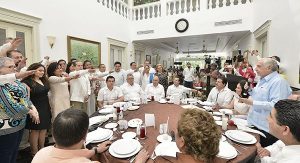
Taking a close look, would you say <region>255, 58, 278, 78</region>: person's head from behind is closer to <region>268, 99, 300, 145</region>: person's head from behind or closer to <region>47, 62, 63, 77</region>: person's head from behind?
<region>268, 99, 300, 145</region>: person's head from behind

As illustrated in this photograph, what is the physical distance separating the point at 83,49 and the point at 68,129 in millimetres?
4170

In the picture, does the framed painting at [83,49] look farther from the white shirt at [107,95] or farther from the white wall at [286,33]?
the white wall at [286,33]

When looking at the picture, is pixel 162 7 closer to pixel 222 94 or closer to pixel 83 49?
pixel 83 49

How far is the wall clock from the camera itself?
6109 millimetres

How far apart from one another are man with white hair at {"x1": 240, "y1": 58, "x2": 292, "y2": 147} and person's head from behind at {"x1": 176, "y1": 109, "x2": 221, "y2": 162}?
119 cm

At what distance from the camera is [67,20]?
13.9ft

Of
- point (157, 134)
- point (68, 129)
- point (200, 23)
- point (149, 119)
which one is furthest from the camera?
point (200, 23)

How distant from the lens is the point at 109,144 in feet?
4.97

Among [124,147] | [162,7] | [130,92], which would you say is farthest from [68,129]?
[162,7]

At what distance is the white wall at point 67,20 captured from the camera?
3494mm

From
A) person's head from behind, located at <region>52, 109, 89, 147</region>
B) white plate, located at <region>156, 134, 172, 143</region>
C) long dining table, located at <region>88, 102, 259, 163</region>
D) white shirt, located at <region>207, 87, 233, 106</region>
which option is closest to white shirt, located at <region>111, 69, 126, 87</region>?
long dining table, located at <region>88, 102, 259, 163</region>

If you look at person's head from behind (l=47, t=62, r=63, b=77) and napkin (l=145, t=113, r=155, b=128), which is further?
person's head from behind (l=47, t=62, r=63, b=77)

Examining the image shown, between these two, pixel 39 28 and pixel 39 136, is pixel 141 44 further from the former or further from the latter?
pixel 39 136

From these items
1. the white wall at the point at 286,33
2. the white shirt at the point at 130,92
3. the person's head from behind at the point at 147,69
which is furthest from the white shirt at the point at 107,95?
the white wall at the point at 286,33
